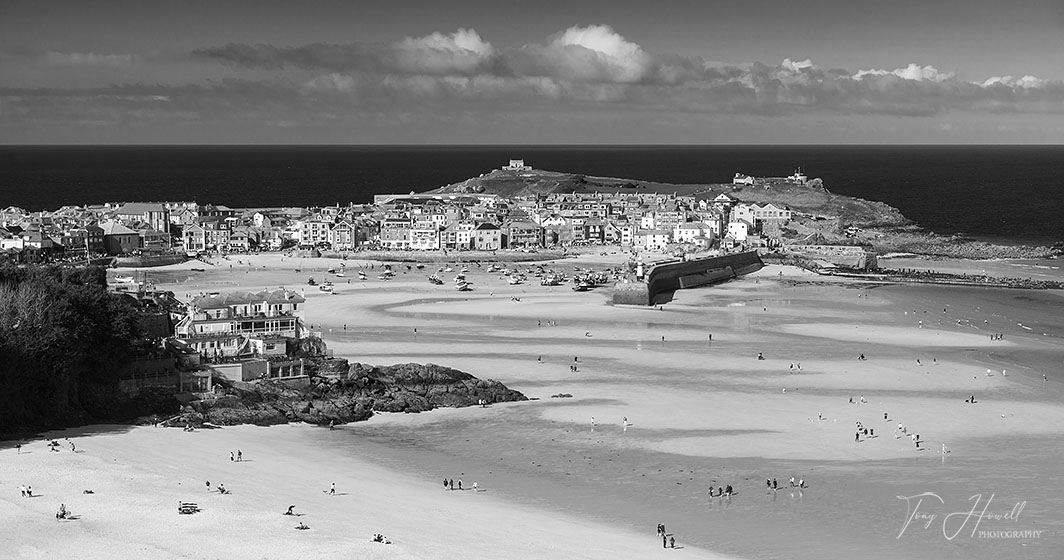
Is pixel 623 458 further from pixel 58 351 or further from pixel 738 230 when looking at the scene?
pixel 738 230

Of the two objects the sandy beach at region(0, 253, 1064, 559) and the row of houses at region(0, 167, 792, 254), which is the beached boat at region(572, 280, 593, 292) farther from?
the row of houses at region(0, 167, 792, 254)

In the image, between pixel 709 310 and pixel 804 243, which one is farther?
pixel 804 243

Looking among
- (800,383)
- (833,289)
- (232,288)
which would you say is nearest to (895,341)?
(800,383)

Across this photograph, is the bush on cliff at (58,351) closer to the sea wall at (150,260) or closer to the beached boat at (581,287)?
the beached boat at (581,287)

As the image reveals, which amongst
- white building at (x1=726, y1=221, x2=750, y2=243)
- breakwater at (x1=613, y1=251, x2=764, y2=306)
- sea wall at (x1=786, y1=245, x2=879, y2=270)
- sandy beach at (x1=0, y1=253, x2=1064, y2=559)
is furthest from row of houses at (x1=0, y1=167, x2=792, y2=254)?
sandy beach at (x1=0, y1=253, x2=1064, y2=559)

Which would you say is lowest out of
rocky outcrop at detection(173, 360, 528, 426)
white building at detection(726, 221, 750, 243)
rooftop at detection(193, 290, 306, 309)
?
rocky outcrop at detection(173, 360, 528, 426)

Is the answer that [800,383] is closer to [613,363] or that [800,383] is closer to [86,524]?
[613,363]

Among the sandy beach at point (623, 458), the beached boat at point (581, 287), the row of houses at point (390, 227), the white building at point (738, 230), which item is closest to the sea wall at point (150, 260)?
the row of houses at point (390, 227)
